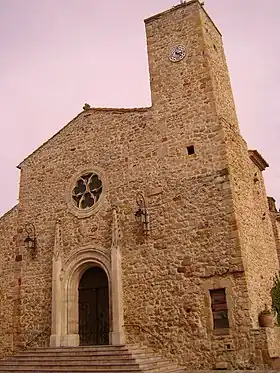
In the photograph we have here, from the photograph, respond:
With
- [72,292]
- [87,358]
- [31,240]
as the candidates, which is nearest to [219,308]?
[87,358]

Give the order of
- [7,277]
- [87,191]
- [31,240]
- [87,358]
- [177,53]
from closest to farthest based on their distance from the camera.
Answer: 1. [87,358]
2. [177,53]
3. [87,191]
4. [31,240]
5. [7,277]

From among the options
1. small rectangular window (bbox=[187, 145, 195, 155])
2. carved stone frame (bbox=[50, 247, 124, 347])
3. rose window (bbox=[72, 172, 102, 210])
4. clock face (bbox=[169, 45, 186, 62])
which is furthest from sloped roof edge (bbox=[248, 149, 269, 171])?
carved stone frame (bbox=[50, 247, 124, 347])

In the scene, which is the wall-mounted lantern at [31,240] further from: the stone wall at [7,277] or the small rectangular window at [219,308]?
the small rectangular window at [219,308]

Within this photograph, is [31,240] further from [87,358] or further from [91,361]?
[91,361]

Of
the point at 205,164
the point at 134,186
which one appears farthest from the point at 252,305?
the point at 134,186

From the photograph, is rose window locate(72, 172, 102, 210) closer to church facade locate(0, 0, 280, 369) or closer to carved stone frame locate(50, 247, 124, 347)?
church facade locate(0, 0, 280, 369)

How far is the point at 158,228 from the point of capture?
12.6m

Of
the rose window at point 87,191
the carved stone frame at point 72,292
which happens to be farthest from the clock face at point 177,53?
the carved stone frame at point 72,292

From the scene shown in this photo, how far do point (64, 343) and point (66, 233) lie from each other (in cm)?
361

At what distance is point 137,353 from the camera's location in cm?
1086

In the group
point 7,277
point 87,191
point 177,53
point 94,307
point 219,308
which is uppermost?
point 177,53

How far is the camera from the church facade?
11141 mm

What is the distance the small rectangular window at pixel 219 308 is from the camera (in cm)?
1081

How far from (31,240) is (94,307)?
3445 mm
